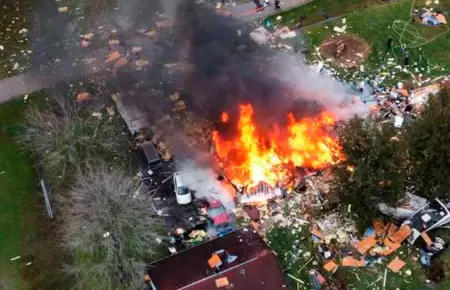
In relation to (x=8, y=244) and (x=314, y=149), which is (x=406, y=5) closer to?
(x=314, y=149)

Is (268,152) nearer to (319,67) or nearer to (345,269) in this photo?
(345,269)

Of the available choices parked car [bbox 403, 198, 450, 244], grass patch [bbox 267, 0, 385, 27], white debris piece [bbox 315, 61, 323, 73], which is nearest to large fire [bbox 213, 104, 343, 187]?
white debris piece [bbox 315, 61, 323, 73]

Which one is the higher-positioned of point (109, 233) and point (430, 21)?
point (109, 233)

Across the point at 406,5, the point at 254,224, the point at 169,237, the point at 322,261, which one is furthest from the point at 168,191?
the point at 406,5

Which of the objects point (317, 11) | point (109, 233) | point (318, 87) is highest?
point (109, 233)

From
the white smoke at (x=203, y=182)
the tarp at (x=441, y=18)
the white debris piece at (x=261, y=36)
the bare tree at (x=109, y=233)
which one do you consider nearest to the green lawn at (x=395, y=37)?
the tarp at (x=441, y=18)

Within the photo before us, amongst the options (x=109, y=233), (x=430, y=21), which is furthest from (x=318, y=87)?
(x=109, y=233)
